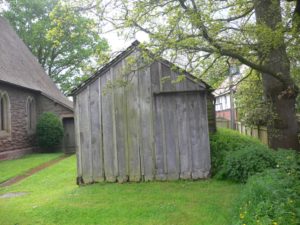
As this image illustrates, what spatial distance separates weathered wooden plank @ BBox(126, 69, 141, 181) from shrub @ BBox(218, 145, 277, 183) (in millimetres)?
2530

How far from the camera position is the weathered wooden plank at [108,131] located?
1018 centimetres

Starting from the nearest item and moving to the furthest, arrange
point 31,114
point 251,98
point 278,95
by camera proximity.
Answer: point 278,95, point 251,98, point 31,114

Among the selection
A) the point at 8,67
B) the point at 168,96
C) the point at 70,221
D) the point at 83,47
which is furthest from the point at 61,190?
the point at 83,47

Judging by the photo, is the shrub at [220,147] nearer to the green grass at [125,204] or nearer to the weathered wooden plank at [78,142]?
the green grass at [125,204]

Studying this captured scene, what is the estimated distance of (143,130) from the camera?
10.2 meters

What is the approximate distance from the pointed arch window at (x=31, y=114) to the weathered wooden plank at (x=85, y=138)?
1374 cm

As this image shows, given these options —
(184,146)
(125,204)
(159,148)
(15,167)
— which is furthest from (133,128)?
(15,167)

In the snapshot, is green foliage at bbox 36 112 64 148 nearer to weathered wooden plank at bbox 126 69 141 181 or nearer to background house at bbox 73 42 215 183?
background house at bbox 73 42 215 183

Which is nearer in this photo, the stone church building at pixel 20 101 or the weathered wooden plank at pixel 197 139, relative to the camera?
the weathered wooden plank at pixel 197 139

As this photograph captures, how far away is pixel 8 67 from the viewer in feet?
68.1

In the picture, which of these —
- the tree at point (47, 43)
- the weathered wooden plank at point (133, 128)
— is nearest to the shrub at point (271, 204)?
the weathered wooden plank at point (133, 128)

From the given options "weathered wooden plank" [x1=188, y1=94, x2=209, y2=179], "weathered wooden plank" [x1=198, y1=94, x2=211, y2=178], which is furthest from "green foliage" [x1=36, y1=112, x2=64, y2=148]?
"weathered wooden plank" [x1=198, y1=94, x2=211, y2=178]

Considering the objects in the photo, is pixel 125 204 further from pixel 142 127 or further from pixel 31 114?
pixel 31 114

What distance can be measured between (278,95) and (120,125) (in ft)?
15.9
